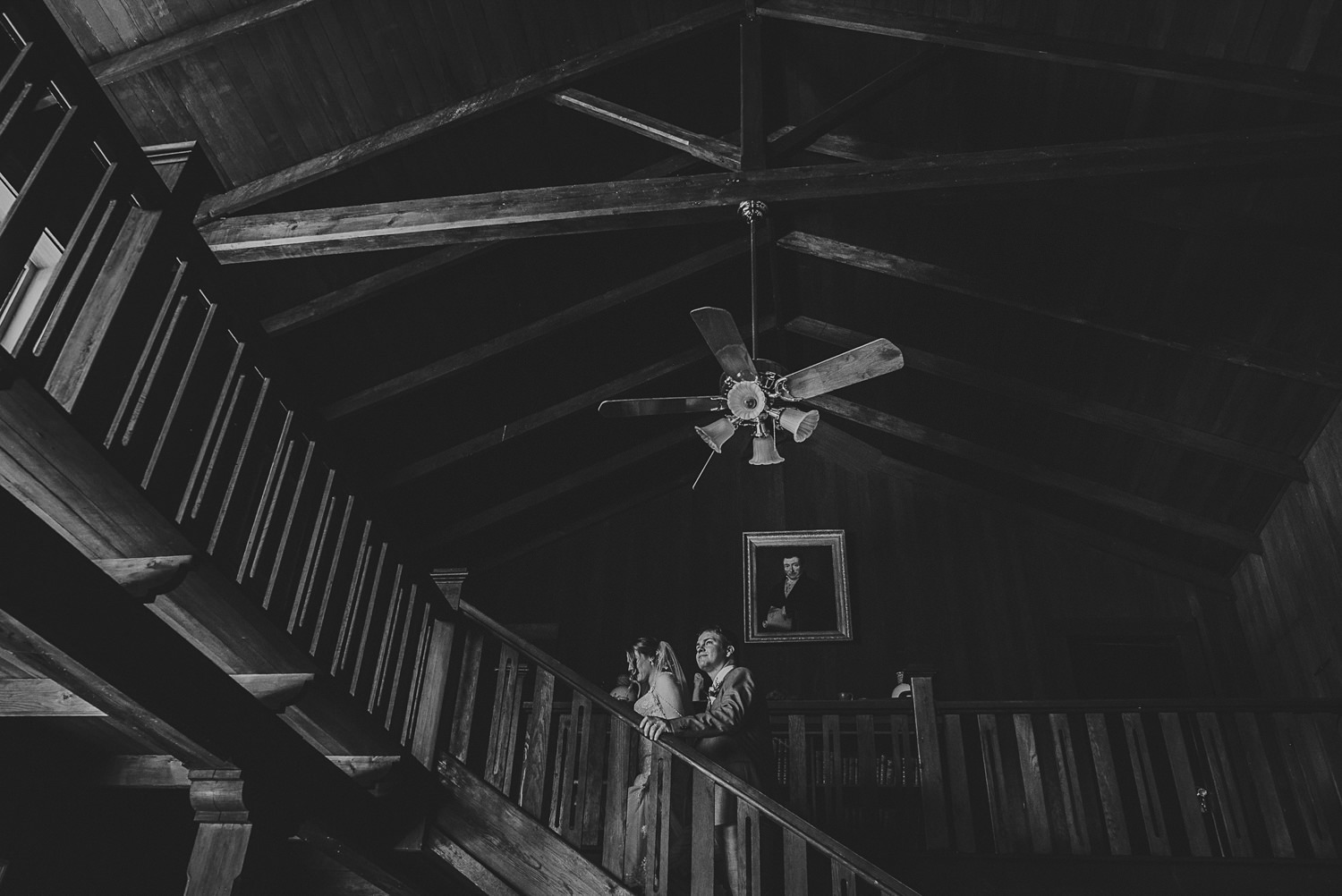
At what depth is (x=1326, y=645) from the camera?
26.6 ft

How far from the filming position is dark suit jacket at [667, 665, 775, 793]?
193 inches

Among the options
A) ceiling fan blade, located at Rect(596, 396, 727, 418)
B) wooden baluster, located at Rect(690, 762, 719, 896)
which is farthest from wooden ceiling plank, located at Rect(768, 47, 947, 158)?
wooden baluster, located at Rect(690, 762, 719, 896)

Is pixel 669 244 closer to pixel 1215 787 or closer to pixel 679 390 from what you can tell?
pixel 679 390

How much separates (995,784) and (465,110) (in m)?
5.61

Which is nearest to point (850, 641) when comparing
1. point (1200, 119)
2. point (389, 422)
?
point (389, 422)

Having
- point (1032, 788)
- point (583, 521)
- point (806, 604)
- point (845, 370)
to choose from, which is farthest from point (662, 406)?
point (583, 521)

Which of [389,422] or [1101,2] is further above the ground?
[1101,2]

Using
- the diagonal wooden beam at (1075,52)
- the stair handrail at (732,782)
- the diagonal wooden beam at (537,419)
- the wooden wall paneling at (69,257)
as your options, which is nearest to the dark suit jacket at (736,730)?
the stair handrail at (732,782)

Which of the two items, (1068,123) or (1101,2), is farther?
(1068,123)

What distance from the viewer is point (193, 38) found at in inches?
242

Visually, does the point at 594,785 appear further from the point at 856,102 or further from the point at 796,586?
the point at 796,586

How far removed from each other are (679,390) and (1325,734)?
6.45 meters

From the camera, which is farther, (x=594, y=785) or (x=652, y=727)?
(x=594, y=785)

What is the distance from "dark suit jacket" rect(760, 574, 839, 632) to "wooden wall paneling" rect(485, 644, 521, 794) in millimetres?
5181
